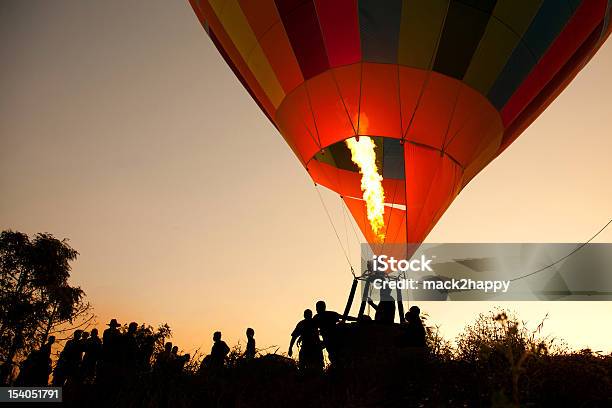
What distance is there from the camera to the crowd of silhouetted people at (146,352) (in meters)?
5.79

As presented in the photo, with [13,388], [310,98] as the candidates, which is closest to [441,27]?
[310,98]

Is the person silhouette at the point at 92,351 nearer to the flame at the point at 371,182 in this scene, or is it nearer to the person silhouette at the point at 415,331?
the person silhouette at the point at 415,331

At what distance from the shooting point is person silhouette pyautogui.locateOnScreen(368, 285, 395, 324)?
319 inches

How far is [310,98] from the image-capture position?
1056cm

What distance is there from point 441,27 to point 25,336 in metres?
19.4

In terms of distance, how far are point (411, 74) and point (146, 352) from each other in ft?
21.4

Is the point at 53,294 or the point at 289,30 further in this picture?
the point at 53,294

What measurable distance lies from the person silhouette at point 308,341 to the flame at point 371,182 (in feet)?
13.5

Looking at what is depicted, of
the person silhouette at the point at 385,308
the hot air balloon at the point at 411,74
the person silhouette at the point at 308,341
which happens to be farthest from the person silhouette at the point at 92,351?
the hot air balloon at the point at 411,74

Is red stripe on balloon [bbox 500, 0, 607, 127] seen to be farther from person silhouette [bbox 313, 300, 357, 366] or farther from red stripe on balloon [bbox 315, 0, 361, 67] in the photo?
person silhouette [bbox 313, 300, 357, 366]

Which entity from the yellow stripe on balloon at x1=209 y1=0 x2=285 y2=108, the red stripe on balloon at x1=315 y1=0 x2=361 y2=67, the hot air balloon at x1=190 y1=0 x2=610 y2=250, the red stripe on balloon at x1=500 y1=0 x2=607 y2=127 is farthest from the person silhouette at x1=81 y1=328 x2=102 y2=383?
the red stripe on balloon at x1=500 y1=0 x2=607 y2=127

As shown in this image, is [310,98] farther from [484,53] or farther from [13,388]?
[13,388]

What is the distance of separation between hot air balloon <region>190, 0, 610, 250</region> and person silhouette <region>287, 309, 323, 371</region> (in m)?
4.05

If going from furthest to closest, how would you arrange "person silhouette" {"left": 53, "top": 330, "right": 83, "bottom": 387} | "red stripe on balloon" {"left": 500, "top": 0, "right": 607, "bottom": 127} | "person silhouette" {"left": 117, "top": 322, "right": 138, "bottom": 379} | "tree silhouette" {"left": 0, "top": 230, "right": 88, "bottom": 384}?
1. "tree silhouette" {"left": 0, "top": 230, "right": 88, "bottom": 384}
2. "red stripe on balloon" {"left": 500, "top": 0, "right": 607, "bottom": 127}
3. "person silhouette" {"left": 117, "top": 322, "right": 138, "bottom": 379}
4. "person silhouette" {"left": 53, "top": 330, "right": 83, "bottom": 387}
